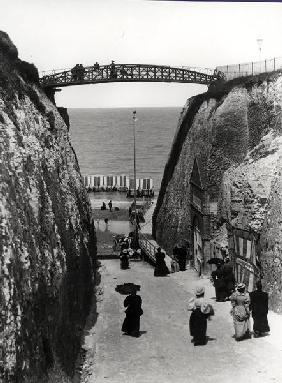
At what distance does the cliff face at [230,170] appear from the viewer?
16422 mm

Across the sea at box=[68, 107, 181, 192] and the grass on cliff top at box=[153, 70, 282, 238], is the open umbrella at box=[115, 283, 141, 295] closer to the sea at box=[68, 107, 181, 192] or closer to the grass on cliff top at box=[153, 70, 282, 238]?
the grass on cliff top at box=[153, 70, 282, 238]

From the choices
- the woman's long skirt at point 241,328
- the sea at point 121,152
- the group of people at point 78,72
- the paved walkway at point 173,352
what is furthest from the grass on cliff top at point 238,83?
the sea at point 121,152

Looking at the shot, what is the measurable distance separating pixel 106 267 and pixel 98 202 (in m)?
31.1

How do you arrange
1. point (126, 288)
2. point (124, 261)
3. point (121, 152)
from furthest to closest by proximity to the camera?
1. point (121, 152)
2. point (124, 261)
3. point (126, 288)

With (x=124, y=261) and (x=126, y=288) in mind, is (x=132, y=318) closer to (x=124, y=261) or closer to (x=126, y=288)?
(x=126, y=288)

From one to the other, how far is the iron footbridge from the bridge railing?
1315 mm

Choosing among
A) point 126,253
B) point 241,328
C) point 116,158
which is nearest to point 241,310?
point 241,328

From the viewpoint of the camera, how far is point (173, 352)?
13.0 m

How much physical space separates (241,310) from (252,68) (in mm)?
19549

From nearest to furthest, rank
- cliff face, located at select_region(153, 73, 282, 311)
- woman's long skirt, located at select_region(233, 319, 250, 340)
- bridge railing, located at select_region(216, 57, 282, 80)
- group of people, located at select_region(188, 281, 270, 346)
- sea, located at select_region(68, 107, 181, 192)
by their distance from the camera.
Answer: group of people, located at select_region(188, 281, 270, 346), woman's long skirt, located at select_region(233, 319, 250, 340), cliff face, located at select_region(153, 73, 282, 311), bridge railing, located at select_region(216, 57, 282, 80), sea, located at select_region(68, 107, 181, 192)

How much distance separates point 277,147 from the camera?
65.4 ft

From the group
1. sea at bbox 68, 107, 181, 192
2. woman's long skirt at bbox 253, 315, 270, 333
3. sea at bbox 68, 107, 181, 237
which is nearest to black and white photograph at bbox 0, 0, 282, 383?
woman's long skirt at bbox 253, 315, 270, 333

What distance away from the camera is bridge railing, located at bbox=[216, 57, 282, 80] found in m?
28.4

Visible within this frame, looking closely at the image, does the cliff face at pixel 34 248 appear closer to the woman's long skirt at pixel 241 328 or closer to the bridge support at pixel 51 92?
the woman's long skirt at pixel 241 328
